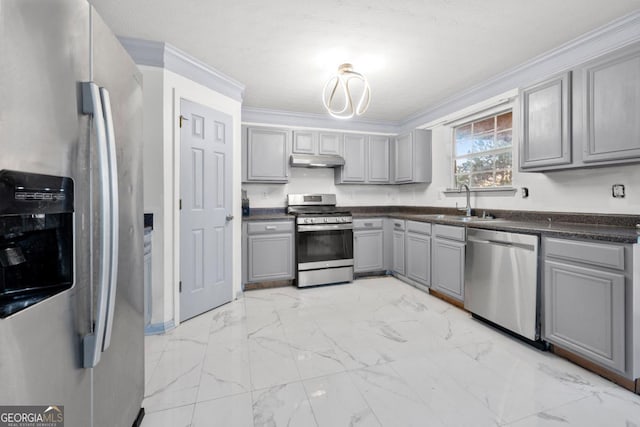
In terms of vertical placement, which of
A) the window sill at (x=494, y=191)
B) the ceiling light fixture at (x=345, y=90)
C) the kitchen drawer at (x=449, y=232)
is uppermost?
the ceiling light fixture at (x=345, y=90)

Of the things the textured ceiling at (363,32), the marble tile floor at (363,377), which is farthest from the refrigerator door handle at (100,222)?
the textured ceiling at (363,32)

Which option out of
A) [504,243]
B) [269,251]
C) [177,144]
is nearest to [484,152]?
[504,243]

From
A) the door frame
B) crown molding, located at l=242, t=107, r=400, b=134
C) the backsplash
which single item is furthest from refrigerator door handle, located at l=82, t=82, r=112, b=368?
crown molding, located at l=242, t=107, r=400, b=134

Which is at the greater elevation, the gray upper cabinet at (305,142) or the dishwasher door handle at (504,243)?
the gray upper cabinet at (305,142)

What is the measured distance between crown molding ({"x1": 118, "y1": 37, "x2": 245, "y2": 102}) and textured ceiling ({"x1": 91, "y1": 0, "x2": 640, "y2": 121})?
0.22ft

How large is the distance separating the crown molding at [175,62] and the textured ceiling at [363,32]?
0.07 meters

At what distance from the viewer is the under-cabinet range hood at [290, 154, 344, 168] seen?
154 inches

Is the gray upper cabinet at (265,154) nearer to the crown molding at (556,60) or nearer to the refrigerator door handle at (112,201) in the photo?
the crown molding at (556,60)

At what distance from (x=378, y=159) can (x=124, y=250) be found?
3.83 m

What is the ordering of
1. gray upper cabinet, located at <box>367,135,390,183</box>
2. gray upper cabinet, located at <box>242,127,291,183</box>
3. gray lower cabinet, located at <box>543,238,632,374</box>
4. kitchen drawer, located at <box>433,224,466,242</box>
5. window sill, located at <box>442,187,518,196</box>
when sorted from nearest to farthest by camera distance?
1. gray lower cabinet, located at <box>543,238,632,374</box>
2. kitchen drawer, located at <box>433,224,466,242</box>
3. window sill, located at <box>442,187,518,196</box>
4. gray upper cabinet, located at <box>242,127,291,183</box>
5. gray upper cabinet, located at <box>367,135,390,183</box>

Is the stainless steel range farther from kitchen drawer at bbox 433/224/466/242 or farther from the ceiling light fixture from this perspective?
the ceiling light fixture

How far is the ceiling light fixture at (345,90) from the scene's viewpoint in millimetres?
2635

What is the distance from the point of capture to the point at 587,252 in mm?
1771

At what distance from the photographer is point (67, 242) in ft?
2.50
